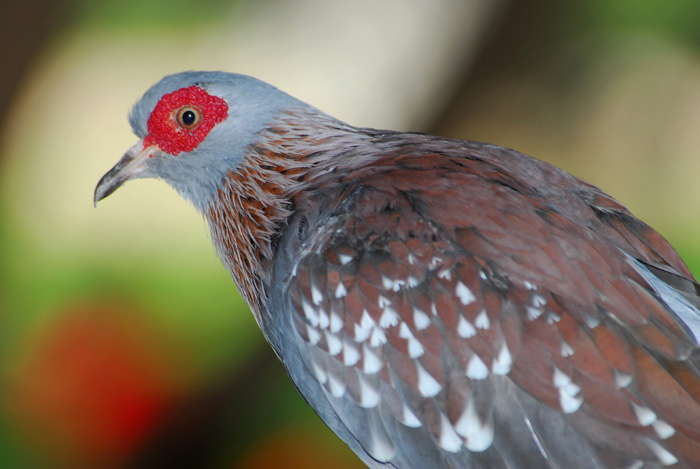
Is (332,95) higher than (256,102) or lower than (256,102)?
lower

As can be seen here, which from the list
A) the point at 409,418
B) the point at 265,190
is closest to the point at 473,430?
the point at 409,418

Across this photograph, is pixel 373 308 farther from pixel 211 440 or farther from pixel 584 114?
pixel 584 114

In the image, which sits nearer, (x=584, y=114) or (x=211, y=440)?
(x=211, y=440)

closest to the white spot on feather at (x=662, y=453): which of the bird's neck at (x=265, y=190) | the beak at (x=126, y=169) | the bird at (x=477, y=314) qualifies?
the bird at (x=477, y=314)

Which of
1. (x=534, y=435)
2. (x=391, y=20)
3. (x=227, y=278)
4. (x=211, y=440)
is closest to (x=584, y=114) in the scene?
(x=391, y=20)

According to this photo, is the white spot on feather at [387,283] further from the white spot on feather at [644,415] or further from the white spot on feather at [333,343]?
the white spot on feather at [644,415]

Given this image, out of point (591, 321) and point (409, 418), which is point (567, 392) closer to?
point (591, 321)
